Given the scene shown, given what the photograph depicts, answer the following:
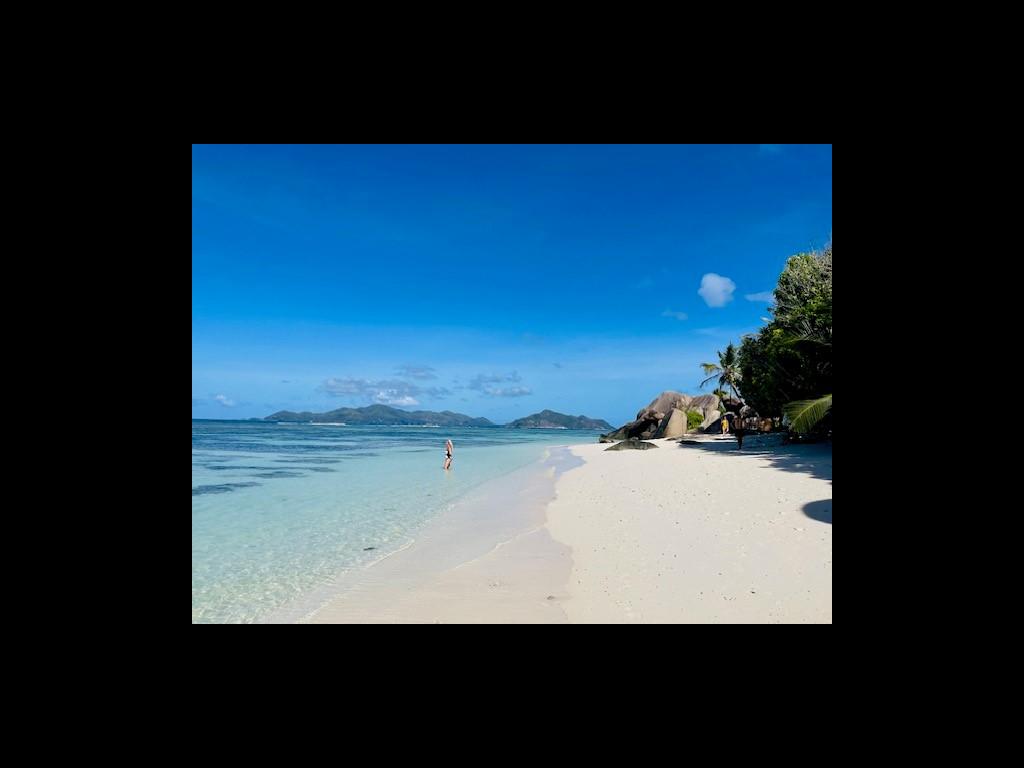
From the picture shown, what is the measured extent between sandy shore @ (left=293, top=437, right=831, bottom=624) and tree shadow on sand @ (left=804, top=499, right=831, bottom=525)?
0.09ft

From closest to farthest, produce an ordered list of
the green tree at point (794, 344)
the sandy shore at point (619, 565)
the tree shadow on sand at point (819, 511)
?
1. the sandy shore at point (619, 565)
2. the tree shadow on sand at point (819, 511)
3. the green tree at point (794, 344)

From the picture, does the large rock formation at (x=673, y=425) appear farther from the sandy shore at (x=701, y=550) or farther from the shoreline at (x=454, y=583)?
the shoreline at (x=454, y=583)

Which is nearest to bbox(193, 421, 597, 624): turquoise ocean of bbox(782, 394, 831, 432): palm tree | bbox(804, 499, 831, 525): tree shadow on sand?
bbox(804, 499, 831, 525): tree shadow on sand

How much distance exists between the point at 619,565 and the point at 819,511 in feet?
12.5

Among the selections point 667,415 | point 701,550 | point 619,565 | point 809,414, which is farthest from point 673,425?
point 619,565

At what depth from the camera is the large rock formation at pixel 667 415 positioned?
3438cm

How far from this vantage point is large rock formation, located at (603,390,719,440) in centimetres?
3438

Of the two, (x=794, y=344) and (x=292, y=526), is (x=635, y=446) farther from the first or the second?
(x=292, y=526)

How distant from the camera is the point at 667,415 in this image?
1377 inches

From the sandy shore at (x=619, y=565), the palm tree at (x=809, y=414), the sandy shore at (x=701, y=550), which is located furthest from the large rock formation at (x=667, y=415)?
the sandy shore at (x=619, y=565)

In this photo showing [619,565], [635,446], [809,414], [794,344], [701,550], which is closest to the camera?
[619,565]

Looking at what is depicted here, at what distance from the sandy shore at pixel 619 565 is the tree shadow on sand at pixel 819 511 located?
0.09 feet
